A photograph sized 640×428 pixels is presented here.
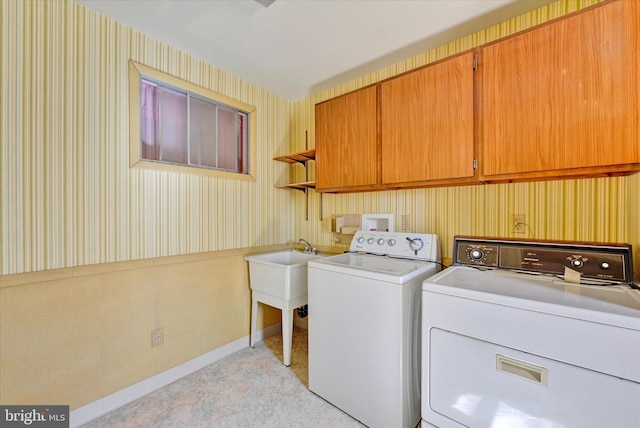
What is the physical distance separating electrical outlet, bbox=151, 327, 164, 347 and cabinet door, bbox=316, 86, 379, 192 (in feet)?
5.36

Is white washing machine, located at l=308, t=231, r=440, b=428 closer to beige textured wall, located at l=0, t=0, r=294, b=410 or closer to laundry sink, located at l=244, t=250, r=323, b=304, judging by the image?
laundry sink, located at l=244, t=250, r=323, b=304

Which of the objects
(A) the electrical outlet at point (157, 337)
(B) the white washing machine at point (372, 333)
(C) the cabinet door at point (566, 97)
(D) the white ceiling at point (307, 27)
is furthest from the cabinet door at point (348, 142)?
(A) the electrical outlet at point (157, 337)

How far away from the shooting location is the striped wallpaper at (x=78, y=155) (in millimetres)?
1396

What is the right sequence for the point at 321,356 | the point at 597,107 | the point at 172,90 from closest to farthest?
1. the point at 597,107
2. the point at 321,356
3. the point at 172,90

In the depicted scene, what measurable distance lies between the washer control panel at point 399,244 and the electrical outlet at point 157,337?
157cm

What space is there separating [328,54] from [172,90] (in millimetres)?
1252

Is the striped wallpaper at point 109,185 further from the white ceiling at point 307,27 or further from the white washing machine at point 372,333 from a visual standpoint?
the white washing machine at point 372,333

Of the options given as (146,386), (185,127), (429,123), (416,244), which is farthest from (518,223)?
(146,386)

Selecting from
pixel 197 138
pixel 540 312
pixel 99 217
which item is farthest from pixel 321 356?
pixel 197 138

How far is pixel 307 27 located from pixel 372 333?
78.2 inches

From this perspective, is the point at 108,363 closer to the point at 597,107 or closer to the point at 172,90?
the point at 172,90

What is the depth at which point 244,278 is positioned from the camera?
248 cm

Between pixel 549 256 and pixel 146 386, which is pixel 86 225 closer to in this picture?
pixel 146 386

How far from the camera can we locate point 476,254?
5.44 feet
